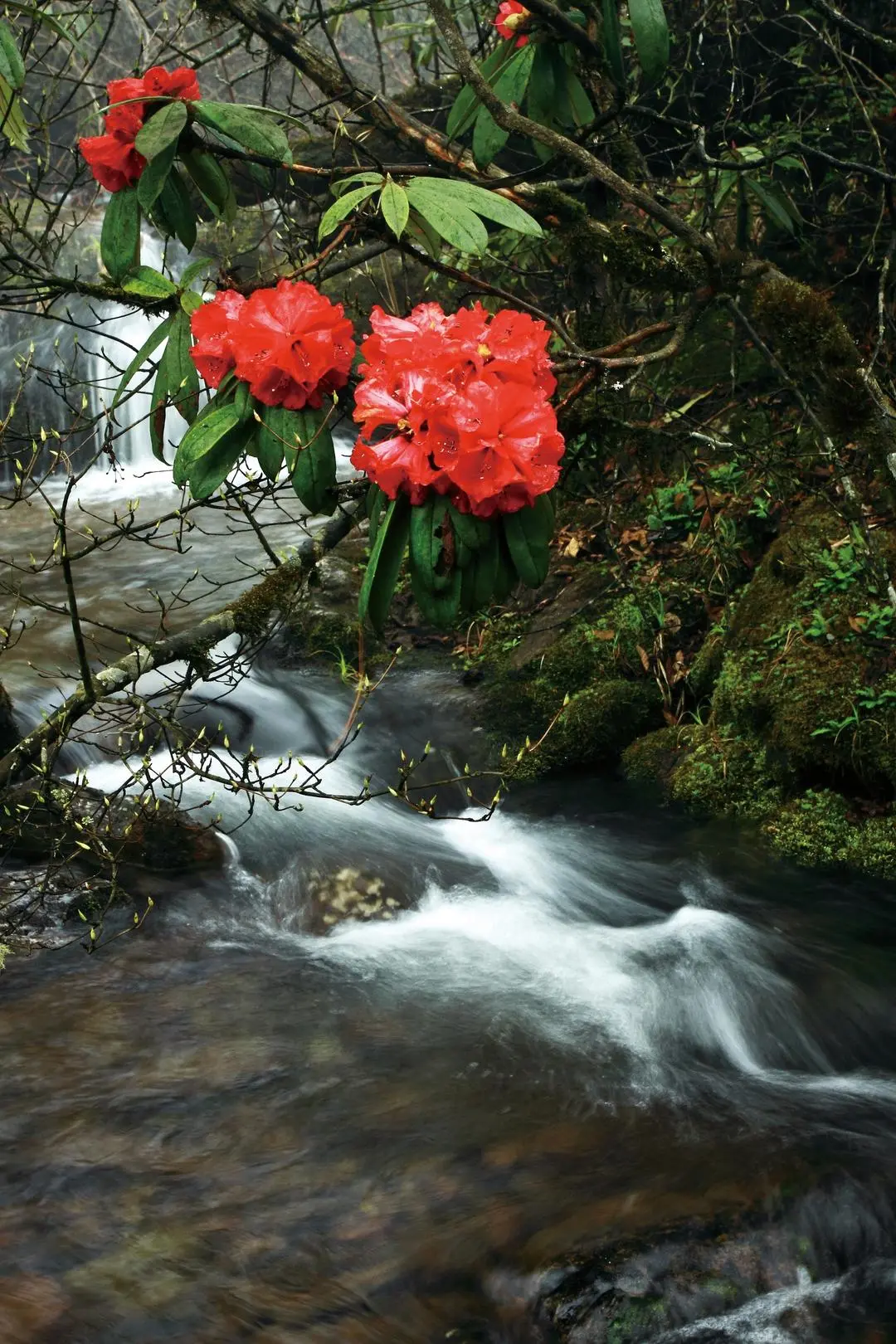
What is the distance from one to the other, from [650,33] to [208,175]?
3.01 ft

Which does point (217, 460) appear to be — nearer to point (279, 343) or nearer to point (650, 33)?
point (279, 343)

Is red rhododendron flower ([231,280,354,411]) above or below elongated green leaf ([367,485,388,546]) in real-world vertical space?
above

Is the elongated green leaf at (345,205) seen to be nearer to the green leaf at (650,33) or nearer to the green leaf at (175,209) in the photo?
the green leaf at (175,209)

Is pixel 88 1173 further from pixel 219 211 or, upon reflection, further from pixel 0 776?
pixel 219 211

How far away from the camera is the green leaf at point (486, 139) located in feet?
8.92

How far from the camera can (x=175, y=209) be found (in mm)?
2213

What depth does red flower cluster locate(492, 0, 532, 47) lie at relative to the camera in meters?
2.67

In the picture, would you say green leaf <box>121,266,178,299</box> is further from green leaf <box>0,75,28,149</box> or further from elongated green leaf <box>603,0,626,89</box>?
elongated green leaf <box>603,0,626,89</box>

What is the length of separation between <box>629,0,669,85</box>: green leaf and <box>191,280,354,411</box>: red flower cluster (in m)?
1.00

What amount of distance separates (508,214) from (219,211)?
850 mm

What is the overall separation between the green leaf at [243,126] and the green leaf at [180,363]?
31 centimetres

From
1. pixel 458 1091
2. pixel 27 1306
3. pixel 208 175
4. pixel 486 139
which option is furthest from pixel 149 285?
pixel 458 1091

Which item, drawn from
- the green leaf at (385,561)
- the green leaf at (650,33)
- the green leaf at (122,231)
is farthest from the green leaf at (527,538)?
the green leaf at (650,33)

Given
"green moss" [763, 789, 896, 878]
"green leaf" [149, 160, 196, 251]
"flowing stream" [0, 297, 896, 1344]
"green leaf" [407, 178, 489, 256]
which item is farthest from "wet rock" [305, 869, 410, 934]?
"green leaf" [407, 178, 489, 256]
